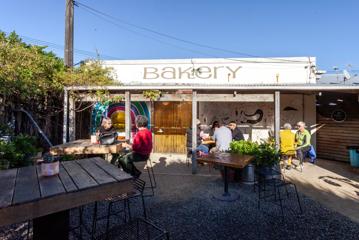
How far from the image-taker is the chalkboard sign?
8.37 meters

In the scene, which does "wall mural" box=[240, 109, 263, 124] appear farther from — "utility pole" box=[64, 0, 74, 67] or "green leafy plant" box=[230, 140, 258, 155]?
"utility pole" box=[64, 0, 74, 67]

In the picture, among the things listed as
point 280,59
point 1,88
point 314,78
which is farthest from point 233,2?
point 1,88

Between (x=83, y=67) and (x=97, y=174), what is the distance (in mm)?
6561

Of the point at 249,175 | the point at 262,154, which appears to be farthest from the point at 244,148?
the point at 249,175

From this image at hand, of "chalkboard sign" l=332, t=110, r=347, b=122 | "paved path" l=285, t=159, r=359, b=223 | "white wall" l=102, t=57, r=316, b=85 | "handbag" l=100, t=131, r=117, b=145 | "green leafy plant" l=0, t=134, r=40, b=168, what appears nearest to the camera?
"green leafy plant" l=0, t=134, r=40, b=168

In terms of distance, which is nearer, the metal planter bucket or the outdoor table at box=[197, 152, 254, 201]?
the outdoor table at box=[197, 152, 254, 201]

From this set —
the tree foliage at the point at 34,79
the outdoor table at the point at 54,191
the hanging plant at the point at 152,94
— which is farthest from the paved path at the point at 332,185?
the tree foliage at the point at 34,79

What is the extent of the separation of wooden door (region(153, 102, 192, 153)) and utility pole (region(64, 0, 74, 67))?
3.59 meters

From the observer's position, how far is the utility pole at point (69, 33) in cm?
891

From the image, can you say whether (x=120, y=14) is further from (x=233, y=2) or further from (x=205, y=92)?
(x=205, y=92)

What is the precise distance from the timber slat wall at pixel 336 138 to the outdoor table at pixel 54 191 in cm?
861

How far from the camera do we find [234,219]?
3695 mm

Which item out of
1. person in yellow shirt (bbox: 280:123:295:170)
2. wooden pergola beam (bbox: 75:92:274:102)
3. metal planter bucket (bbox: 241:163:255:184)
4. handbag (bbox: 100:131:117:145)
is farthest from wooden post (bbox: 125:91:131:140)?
person in yellow shirt (bbox: 280:123:295:170)

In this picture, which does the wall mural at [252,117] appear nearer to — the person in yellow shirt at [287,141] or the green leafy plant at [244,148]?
the person in yellow shirt at [287,141]
